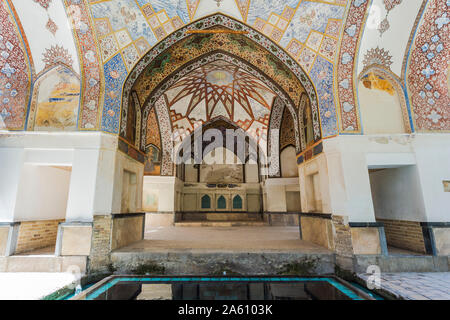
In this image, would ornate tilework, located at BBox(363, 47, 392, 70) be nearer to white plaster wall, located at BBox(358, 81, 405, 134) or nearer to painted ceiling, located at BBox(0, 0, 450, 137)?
painted ceiling, located at BBox(0, 0, 450, 137)

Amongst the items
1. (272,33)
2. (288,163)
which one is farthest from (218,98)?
(272,33)

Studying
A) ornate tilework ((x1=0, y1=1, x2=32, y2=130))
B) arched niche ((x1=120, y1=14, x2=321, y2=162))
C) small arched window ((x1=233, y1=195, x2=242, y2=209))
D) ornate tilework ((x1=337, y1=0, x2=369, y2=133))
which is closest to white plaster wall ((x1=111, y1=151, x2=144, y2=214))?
arched niche ((x1=120, y1=14, x2=321, y2=162))

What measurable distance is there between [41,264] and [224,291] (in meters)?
3.41

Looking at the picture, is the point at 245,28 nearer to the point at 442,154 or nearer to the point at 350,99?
the point at 350,99

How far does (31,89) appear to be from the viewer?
4.95 metres

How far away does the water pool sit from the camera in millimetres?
3156

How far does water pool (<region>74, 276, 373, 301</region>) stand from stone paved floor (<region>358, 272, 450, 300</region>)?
51cm

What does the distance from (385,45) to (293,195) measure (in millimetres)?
7861

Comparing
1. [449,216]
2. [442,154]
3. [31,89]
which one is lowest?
[449,216]

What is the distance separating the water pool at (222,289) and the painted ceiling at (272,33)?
2894 mm

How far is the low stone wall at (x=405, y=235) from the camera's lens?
4.54 m

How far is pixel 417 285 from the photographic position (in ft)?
11.2

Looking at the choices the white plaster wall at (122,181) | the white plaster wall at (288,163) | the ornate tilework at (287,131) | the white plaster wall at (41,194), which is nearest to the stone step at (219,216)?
the white plaster wall at (288,163)
